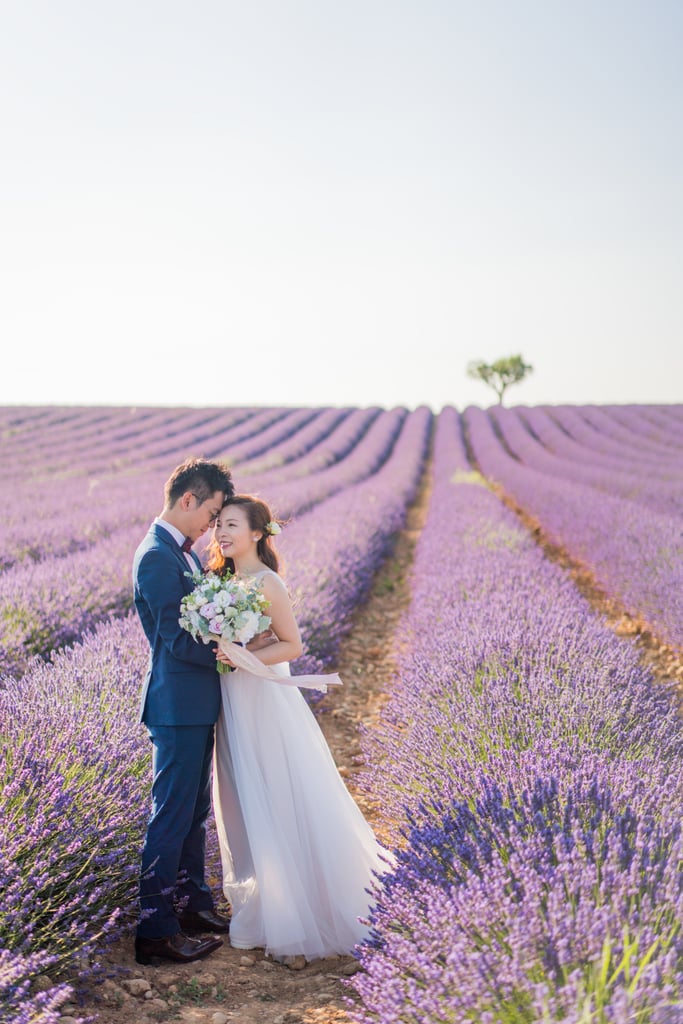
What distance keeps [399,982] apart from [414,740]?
4.03 ft

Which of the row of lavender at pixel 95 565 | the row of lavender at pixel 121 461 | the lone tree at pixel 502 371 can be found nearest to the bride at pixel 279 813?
the row of lavender at pixel 95 565

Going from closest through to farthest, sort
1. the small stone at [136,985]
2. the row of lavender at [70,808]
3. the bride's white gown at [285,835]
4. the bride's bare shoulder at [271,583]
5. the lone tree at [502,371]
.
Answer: the row of lavender at [70,808] → the small stone at [136,985] → the bride's white gown at [285,835] → the bride's bare shoulder at [271,583] → the lone tree at [502,371]

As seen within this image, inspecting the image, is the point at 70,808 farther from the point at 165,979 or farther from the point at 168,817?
the point at 165,979

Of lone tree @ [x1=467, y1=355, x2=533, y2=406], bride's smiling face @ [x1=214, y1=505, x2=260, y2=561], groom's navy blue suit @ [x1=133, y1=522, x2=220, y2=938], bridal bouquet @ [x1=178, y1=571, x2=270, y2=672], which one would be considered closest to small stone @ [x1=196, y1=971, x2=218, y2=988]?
groom's navy blue suit @ [x1=133, y1=522, x2=220, y2=938]

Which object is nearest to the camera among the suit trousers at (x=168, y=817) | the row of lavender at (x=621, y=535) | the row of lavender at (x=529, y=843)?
the row of lavender at (x=529, y=843)

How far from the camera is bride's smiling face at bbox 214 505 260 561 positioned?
2467 millimetres

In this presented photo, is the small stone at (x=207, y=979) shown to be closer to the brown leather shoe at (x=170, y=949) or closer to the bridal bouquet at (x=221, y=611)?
the brown leather shoe at (x=170, y=949)

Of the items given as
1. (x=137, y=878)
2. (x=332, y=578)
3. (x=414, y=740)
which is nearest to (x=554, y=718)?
(x=414, y=740)

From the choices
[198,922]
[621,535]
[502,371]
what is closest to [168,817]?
[198,922]

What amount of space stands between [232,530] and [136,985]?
1285 millimetres

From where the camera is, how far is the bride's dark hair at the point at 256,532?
8.19ft

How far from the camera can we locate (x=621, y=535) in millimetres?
7336

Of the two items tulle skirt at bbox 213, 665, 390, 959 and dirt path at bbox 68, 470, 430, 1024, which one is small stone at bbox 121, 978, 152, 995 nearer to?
dirt path at bbox 68, 470, 430, 1024

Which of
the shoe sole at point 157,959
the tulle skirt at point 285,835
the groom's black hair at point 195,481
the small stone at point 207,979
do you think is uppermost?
the groom's black hair at point 195,481
